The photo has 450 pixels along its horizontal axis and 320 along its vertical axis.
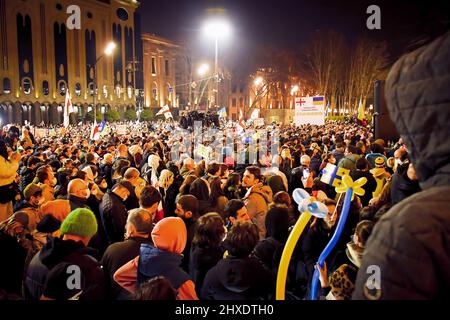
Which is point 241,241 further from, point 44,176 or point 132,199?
point 44,176

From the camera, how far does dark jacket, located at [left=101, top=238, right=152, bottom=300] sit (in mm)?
3933

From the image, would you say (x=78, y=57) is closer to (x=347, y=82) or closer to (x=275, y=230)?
(x=347, y=82)

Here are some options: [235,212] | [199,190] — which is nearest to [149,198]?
[235,212]

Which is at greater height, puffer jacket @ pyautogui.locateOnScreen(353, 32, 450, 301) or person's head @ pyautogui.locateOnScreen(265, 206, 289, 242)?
puffer jacket @ pyautogui.locateOnScreen(353, 32, 450, 301)

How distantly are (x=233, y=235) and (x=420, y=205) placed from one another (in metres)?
2.45

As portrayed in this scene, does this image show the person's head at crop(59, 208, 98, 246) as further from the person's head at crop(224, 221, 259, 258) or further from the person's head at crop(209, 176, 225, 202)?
the person's head at crop(209, 176, 225, 202)

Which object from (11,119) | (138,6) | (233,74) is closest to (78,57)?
(11,119)

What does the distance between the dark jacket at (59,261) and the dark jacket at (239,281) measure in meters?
0.85

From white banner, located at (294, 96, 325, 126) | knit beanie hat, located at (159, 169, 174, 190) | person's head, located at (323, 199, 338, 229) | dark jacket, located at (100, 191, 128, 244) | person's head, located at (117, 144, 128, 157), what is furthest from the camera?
white banner, located at (294, 96, 325, 126)

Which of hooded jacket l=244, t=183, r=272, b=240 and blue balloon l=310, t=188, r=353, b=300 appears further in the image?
hooded jacket l=244, t=183, r=272, b=240

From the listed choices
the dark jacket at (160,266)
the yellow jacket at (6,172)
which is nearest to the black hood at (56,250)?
the dark jacket at (160,266)

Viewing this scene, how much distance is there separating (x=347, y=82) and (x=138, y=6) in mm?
40322

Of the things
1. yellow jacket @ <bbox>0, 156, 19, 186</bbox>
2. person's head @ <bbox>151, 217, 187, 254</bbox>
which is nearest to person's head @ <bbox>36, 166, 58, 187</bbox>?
yellow jacket @ <bbox>0, 156, 19, 186</bbox>

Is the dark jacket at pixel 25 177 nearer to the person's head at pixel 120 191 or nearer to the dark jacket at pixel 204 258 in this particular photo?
the person's head at pixel 120 191
